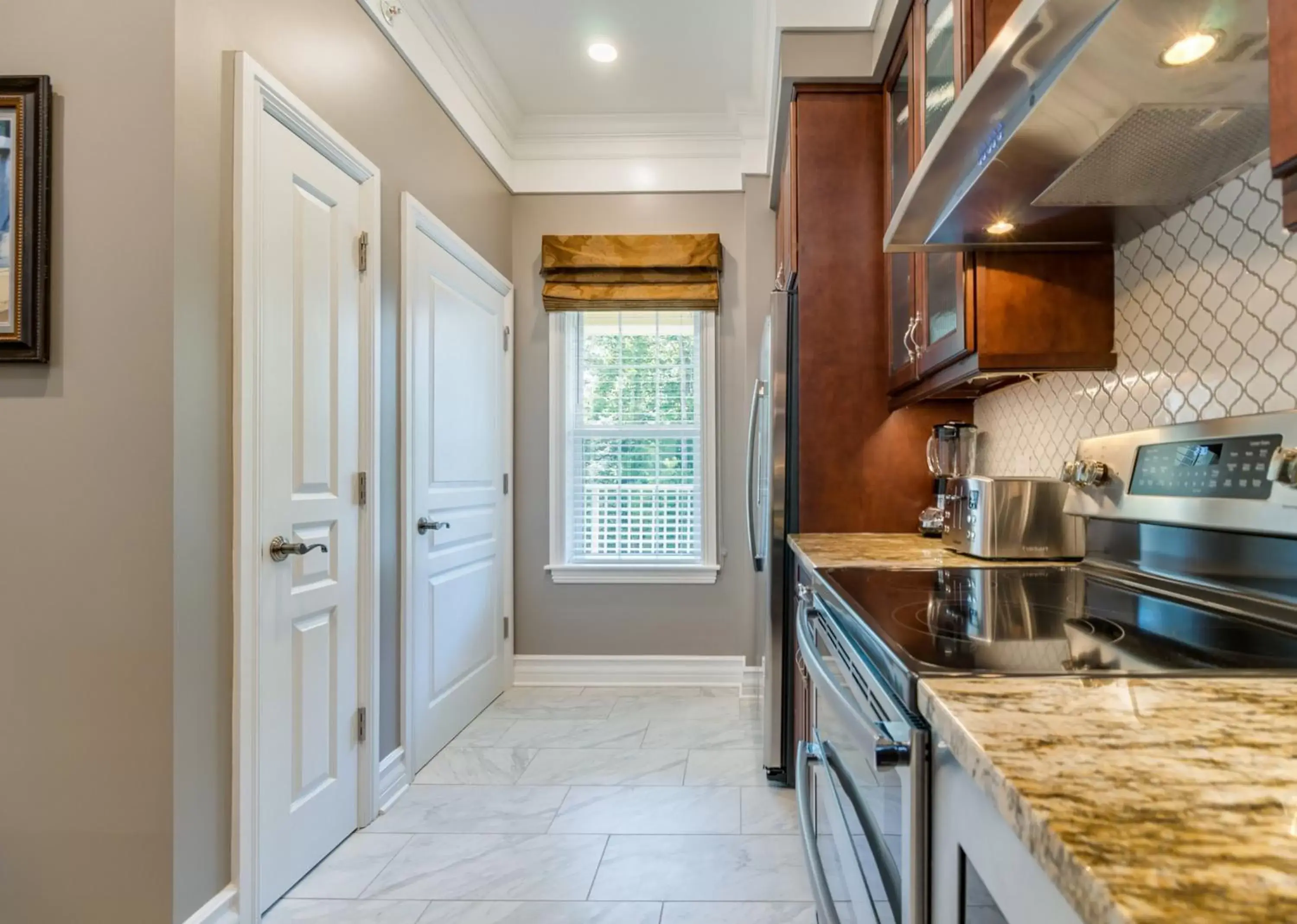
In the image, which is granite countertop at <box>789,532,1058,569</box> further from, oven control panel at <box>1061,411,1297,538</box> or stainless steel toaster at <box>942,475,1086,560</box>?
oven control panel at <box>1061,411,1297,538</box>

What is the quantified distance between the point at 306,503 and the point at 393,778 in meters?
1.08

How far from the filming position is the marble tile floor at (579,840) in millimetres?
1707

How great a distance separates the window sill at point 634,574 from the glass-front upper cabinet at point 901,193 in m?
1.74

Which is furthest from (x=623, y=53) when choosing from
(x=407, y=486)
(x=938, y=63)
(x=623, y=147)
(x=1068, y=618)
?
(x=1068, y=618)

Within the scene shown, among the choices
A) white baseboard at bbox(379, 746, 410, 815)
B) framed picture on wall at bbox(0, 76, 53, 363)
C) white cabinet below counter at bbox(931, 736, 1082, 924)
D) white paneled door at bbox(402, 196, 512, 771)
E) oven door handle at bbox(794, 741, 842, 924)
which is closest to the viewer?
white cabinet below counter at bbox(931, 736, 1082, 924)

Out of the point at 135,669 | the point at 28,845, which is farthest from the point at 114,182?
the point at 28,845

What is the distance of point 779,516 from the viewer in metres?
2.28

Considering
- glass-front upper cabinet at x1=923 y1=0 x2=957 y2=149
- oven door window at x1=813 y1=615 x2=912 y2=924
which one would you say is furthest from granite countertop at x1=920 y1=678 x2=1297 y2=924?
glass-front upper cabinet at x1=923 y1=0 x2=957 y2=149

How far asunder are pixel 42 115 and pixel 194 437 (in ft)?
2.33

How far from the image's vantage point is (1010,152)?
3.41 ft

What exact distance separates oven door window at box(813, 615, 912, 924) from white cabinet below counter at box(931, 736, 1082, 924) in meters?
0.06

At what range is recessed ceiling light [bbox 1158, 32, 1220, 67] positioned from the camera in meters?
0.75

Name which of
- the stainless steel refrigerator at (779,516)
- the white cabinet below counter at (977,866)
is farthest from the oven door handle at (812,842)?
the stainless steel refrigerator at (779,516)

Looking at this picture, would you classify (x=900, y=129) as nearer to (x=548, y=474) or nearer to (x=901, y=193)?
(x=901, y=193)
